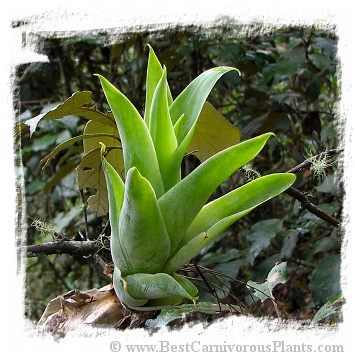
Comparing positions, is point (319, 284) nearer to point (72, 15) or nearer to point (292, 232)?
point (292, 232)

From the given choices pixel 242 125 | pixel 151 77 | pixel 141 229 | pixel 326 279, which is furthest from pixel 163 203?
pixel 242 125

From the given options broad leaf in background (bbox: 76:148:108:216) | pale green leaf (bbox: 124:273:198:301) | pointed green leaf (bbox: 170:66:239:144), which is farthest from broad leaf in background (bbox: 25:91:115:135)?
pale green leaf (bbox: 124:273:198:301)

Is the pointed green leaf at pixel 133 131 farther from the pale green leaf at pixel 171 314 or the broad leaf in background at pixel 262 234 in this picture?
the broad leaf in background at pixel 262 234

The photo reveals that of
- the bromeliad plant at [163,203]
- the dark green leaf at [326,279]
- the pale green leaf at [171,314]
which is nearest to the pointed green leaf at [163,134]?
the bromeliad plant at [163,203]

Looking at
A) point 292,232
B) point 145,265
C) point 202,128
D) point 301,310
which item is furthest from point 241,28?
point 301,310

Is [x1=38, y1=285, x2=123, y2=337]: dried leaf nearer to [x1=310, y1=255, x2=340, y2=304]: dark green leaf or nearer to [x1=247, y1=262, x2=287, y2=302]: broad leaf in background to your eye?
[x1=247, y1=262, x2=287, y2=302]: broad leaf in background

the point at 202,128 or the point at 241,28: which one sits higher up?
the point at 241,28
